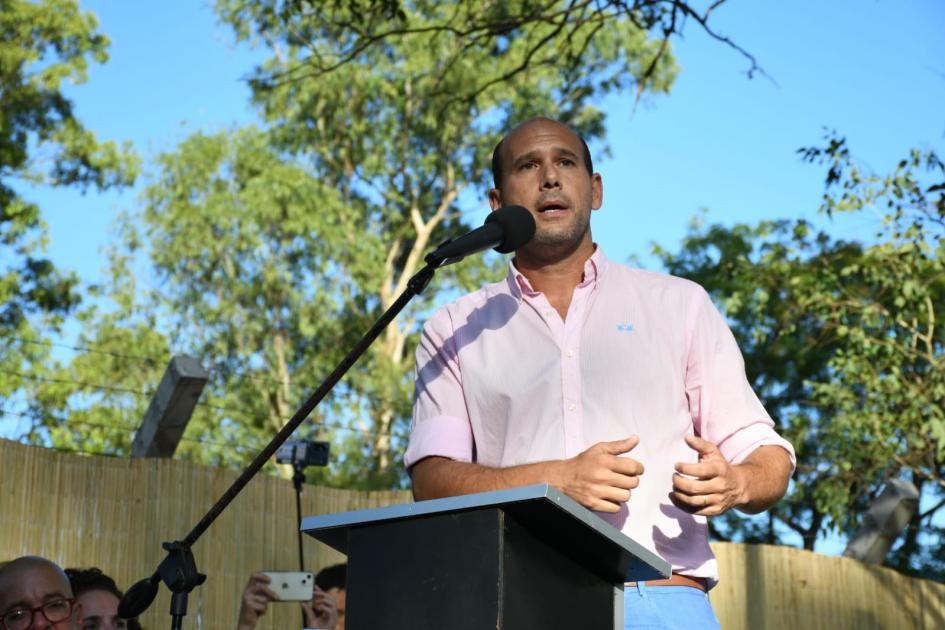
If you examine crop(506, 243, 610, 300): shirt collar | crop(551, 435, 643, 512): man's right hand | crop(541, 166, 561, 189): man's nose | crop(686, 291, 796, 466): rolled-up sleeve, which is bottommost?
crop(551, 435, 643, 512): man's right hand

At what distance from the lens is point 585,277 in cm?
285

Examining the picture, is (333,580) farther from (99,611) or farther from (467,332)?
(467,332)

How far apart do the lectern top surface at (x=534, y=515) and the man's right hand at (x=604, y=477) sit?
0.43 feet

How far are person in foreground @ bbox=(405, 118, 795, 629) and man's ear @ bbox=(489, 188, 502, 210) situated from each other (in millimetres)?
63

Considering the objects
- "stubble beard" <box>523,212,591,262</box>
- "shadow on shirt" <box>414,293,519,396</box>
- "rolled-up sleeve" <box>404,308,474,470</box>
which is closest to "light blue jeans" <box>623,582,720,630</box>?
"rolled-up sleeve" <box>404,308,474,470</box>

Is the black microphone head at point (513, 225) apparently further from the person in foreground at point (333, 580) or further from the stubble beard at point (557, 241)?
the person in foreground at point (333, 580)

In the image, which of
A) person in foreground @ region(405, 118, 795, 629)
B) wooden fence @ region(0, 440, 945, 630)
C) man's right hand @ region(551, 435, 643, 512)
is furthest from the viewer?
wooden fence @ region(0, 440, 945, 630)

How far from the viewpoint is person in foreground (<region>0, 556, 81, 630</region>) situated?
12.5 feet

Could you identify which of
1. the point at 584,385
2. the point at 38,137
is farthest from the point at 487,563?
the point at 38,137

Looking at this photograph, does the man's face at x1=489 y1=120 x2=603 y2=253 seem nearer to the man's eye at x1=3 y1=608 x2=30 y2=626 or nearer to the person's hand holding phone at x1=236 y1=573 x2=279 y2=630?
the man's eye at x1=3 y1=608 x2=30 y2=626

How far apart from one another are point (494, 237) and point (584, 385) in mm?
354

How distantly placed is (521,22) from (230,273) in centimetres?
1675

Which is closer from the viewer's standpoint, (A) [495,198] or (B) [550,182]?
(B) [550,182]

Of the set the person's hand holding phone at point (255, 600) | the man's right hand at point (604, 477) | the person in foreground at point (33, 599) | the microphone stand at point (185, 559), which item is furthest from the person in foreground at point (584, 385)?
the person's hand holding phone at point (255, 600)
